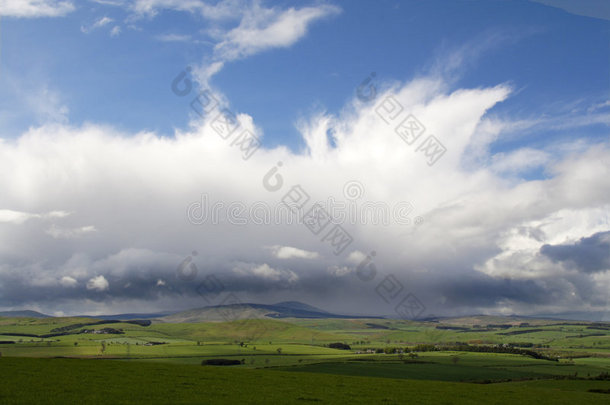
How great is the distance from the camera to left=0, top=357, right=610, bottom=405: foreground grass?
123 ft

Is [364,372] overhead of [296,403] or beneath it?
beneath

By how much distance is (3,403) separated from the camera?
A: 31.2 meters

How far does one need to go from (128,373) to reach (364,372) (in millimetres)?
107455

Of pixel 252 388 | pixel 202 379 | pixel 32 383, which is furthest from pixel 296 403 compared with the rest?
pixel 32 383

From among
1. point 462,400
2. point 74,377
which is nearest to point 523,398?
point 462,400

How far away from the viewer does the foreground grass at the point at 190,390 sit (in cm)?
3741

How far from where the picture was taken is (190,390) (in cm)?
4378

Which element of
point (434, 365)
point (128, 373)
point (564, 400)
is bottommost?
point (434, 365)

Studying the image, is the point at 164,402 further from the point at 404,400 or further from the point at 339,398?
the point at 404,400

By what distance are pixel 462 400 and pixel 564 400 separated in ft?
58.5

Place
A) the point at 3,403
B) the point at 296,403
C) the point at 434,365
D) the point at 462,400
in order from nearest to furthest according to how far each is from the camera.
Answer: the point at 3,403 → the point at 296,403 → the point at 462,400 → the point at 434,365

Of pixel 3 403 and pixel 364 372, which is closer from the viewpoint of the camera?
pixel 3 403

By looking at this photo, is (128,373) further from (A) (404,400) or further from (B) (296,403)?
(A) (404,400)

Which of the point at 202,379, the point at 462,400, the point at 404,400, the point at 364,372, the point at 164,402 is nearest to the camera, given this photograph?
the point at 164,402
